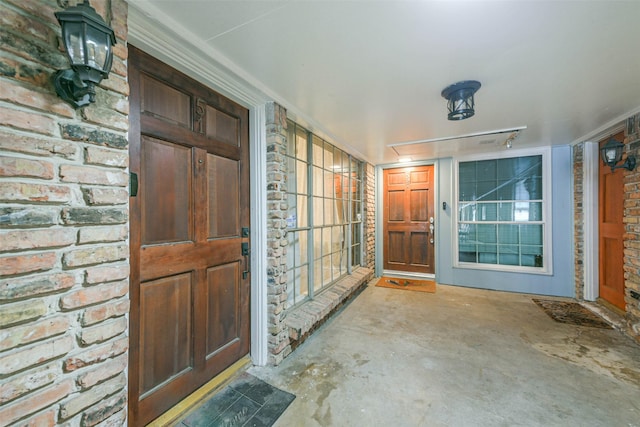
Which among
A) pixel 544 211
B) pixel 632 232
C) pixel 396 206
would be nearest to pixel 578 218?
pixel 544 211

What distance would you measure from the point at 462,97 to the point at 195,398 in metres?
2.96

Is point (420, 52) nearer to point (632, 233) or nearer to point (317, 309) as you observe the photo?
point (317, 309)

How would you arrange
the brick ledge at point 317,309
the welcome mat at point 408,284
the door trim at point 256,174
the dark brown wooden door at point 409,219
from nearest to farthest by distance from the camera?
the door trim at point 256,174
the brick ledge at point 317,309
the welcome mat at point 408,284
the dark brown wooden door at point 409,219

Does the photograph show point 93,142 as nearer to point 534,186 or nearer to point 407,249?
point 407,249

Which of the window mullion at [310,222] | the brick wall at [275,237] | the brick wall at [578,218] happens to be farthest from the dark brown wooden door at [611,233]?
the brick wall at [275,237]

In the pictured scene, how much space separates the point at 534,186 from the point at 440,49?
3.83 m

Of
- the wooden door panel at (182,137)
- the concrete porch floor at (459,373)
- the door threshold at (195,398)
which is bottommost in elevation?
the concrete porch floor at (459,373)

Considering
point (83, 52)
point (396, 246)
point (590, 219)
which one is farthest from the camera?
point (396, 246)

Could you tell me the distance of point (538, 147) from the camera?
3.99 meters

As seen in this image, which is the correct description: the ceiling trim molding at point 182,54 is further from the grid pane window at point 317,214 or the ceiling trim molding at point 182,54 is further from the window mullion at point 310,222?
the window mullion at point 310,222

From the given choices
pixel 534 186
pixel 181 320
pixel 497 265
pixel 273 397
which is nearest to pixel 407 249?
pixel 497 265

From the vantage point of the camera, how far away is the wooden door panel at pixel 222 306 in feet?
6.08

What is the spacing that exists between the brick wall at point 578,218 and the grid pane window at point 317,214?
3.30m

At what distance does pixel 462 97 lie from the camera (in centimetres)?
202
